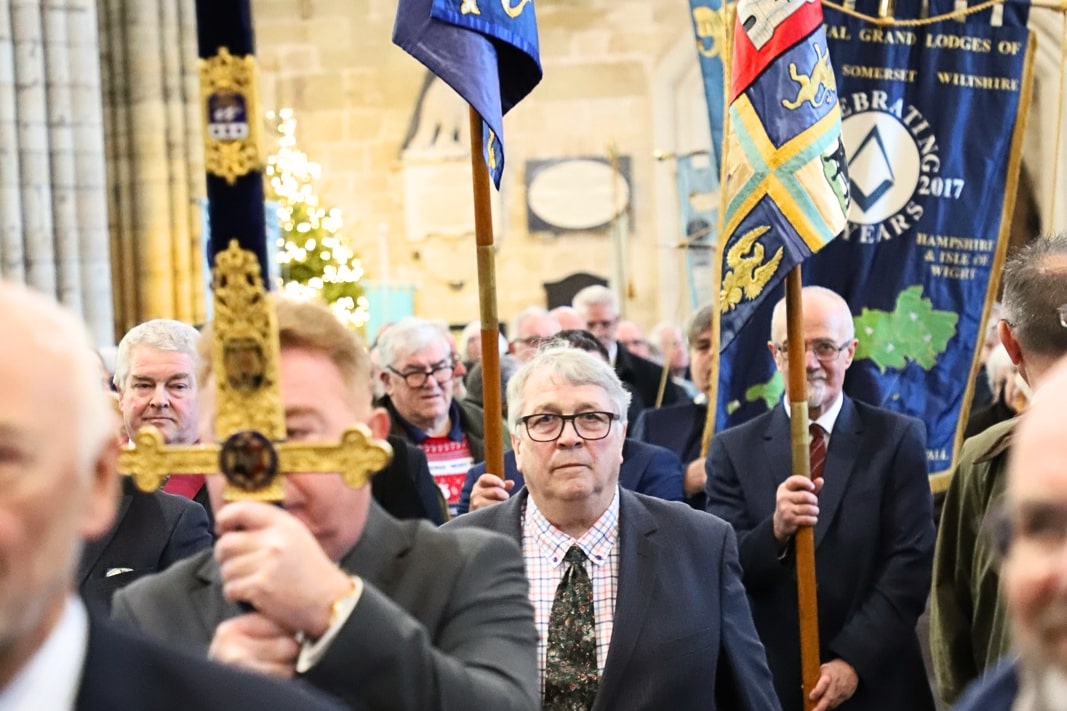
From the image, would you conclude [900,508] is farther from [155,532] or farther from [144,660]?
[144,660]

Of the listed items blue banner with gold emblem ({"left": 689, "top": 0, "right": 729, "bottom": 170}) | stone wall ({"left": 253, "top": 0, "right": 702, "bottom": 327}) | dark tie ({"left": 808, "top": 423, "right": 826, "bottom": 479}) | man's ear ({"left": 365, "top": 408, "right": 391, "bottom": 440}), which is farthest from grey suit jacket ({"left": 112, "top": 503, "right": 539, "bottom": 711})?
stone wall ({"left": 253, "top": 0, "right": 702, "bottom": 327})

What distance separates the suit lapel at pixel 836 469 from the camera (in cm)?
487

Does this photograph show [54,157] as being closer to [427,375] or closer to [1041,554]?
[427,375]

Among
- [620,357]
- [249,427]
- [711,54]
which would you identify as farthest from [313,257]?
[249,427]

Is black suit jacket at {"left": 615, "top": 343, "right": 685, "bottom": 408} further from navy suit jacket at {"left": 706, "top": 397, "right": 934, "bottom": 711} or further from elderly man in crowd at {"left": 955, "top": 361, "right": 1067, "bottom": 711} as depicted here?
elderly man in crowd at {"left": 955, "top": 361, "right": 1067, "bottom": 711}

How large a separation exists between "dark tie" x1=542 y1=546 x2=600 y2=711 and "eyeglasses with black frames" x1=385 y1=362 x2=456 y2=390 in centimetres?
264

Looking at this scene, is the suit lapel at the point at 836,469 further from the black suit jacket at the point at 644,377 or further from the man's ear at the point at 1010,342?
the black suit jacket at the point at 644,377

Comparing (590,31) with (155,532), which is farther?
(590,31)

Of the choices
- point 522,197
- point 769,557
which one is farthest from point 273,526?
point 522,197

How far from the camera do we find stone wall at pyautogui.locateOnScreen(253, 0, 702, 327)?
59.8 ft

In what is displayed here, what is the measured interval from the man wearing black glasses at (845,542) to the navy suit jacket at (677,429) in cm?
157

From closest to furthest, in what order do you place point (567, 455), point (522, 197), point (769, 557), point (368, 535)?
1. point (368, 535)
2. point (567, 455)
3. point (769, 557)
4. point (522, 197)

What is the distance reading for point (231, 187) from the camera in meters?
1.92

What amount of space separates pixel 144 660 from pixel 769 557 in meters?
3.32
